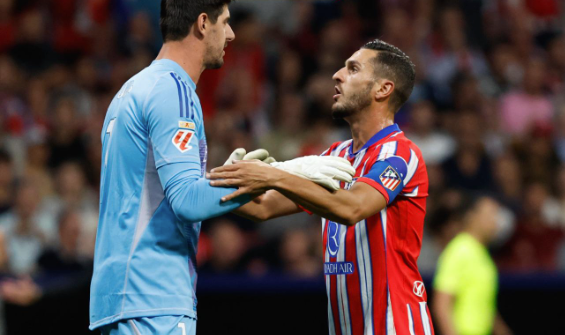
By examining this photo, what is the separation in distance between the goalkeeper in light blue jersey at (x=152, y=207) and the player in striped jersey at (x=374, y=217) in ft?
2.07

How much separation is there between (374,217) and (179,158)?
133cm

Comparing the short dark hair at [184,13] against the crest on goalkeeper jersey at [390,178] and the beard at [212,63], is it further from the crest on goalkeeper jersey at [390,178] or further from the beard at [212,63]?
the crest on goalkeeper jersey at [390,178]

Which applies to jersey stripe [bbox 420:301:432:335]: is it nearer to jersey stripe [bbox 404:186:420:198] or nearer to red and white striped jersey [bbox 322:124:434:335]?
red and white striped jersey [bbox 322:124:434:335]

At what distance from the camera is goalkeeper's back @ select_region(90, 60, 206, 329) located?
3312 mm

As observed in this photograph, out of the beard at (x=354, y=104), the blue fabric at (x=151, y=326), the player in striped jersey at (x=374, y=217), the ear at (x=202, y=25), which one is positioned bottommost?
the blue fabric at (x=151, y=326)

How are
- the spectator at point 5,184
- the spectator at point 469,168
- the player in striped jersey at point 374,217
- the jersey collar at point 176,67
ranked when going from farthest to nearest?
the spectator at point 469,168 → the spectator at point 5,184 → the player in striped jersey at point 374,217 → the jersey collar at point 176,67

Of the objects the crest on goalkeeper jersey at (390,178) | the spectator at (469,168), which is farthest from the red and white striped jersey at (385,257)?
the spectator at (469,168)

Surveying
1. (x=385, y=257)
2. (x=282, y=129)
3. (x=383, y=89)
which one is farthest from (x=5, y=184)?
(x=385, y=257)

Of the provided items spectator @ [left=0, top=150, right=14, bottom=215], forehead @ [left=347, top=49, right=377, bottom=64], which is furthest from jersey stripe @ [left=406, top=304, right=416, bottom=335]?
spectator @ [left=0, top=150, right=14, bottom=215]

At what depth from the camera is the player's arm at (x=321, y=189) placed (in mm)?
3432

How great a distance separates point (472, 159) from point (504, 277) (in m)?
2.03

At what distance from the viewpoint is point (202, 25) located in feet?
12.0

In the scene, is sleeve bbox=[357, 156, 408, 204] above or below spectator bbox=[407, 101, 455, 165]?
below

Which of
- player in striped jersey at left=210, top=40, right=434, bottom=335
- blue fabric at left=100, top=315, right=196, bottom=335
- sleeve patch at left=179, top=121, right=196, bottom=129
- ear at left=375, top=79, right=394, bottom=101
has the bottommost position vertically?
blue fabric at left=100, top=315, right=196, bottom=335
